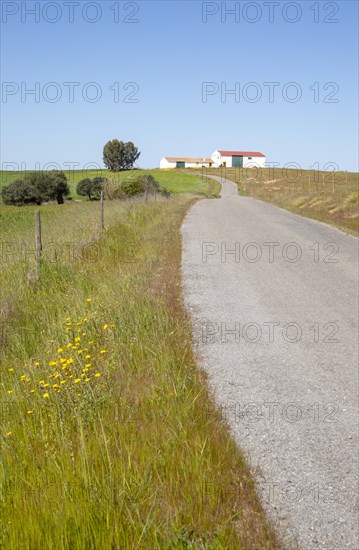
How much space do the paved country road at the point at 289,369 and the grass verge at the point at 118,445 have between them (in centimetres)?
29

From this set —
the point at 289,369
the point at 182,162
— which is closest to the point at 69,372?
the point at 289,369

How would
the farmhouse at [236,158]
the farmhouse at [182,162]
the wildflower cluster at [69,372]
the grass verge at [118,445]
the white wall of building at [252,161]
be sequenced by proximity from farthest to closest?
the farmhouse at [182,162]
the white wall of building at [252,161]
the farmhouse at [236,158]
the wildflower cluster at [69,372]
the grass verge at [118,445]

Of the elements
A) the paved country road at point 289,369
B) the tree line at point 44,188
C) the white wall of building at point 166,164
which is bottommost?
the paved country road at point 289,369

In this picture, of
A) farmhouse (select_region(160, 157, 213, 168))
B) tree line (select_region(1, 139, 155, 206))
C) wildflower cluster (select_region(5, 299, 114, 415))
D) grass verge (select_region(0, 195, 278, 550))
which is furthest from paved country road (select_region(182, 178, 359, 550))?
farmhouse (select_region(160, 157, 213, 168))

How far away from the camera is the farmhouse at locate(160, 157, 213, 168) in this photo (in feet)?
429

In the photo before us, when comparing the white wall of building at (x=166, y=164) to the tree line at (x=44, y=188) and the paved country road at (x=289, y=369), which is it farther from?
the paved country road at (x=289, y=369)

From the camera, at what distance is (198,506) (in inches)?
129

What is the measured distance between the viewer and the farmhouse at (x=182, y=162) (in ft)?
429

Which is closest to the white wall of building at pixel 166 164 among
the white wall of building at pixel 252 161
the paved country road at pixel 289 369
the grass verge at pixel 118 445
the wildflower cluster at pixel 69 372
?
the white wall of building at pixel 252 161

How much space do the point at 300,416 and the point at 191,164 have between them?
435ft

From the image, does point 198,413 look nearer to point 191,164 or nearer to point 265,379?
point 265,379

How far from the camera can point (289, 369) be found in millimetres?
6227

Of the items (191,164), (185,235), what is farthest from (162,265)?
(191,164)

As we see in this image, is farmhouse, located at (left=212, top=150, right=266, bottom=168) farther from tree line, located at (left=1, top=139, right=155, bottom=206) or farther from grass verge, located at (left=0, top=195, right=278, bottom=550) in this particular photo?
grass verge, located at (left=0, top=195, right=278, bottom=550)
